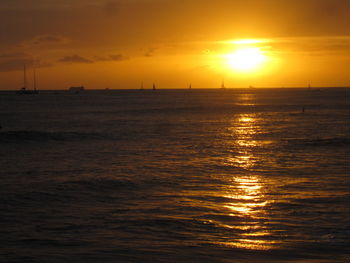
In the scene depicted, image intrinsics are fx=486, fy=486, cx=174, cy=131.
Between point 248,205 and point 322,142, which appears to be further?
point 322,142

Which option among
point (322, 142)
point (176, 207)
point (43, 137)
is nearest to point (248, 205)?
point (176, 207)

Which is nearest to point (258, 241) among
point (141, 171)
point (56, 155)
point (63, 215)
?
point (63, 215)

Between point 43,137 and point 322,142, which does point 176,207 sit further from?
point 43,137

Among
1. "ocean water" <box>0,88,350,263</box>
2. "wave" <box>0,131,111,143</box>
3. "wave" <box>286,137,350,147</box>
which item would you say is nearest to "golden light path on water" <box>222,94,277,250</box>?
"ocean water" <box>0,88,350,263</box>

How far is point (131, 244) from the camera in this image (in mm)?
13469

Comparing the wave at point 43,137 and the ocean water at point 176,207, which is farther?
the wave at point 43,137

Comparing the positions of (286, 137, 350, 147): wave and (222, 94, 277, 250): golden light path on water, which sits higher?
(286, 137, 350, 147): wave

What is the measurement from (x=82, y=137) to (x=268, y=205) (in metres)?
34.0

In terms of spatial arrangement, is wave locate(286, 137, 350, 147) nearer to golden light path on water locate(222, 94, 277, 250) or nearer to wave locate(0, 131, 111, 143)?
golden light path on water locate(222, 94, 277, 250)

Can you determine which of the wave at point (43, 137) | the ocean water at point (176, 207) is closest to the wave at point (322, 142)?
the ocean water at point (176, 207)

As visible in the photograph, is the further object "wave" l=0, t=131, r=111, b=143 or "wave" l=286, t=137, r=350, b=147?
"wave" l=0, t=131, r=111, b=143

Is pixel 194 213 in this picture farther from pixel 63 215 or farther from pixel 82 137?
pixel 82 137

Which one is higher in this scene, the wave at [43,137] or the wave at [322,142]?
the wave at [322,142]

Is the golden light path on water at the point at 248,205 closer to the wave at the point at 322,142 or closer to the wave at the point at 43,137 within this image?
the wave at the point at 322,142
